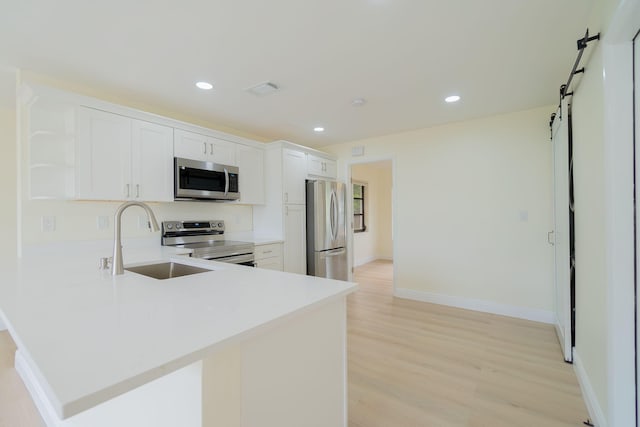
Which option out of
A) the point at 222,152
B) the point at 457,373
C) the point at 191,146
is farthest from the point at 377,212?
the point at 457,373

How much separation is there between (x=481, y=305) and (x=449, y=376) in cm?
177

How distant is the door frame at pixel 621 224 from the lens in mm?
1287

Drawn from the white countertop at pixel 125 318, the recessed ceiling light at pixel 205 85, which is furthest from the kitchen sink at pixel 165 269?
the recessed ceiling light at pixel 205 85

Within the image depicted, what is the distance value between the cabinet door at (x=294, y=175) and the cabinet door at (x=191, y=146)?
1017mm

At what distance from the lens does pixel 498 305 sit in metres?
3.43

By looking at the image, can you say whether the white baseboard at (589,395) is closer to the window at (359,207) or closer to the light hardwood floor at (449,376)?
the light hardwood floor at (449,376)

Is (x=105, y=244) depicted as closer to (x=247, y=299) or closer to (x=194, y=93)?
(x=194, y=93)

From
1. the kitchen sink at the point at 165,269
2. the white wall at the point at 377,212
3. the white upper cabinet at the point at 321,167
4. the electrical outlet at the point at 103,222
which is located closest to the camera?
the kitchen sink at the point at 165,269

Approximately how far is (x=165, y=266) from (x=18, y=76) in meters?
2.04

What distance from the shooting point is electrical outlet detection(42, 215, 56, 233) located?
2352 millimetres

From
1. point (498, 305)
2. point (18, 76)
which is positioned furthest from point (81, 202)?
point (498, 305)

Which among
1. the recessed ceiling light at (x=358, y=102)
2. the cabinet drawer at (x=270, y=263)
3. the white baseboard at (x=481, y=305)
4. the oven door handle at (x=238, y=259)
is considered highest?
the recessed ceiling light at (x=358, y=102)

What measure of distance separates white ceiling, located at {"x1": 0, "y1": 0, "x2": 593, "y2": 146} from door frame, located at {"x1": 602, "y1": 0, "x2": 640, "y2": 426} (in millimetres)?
605

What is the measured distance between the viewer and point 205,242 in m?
3.38
